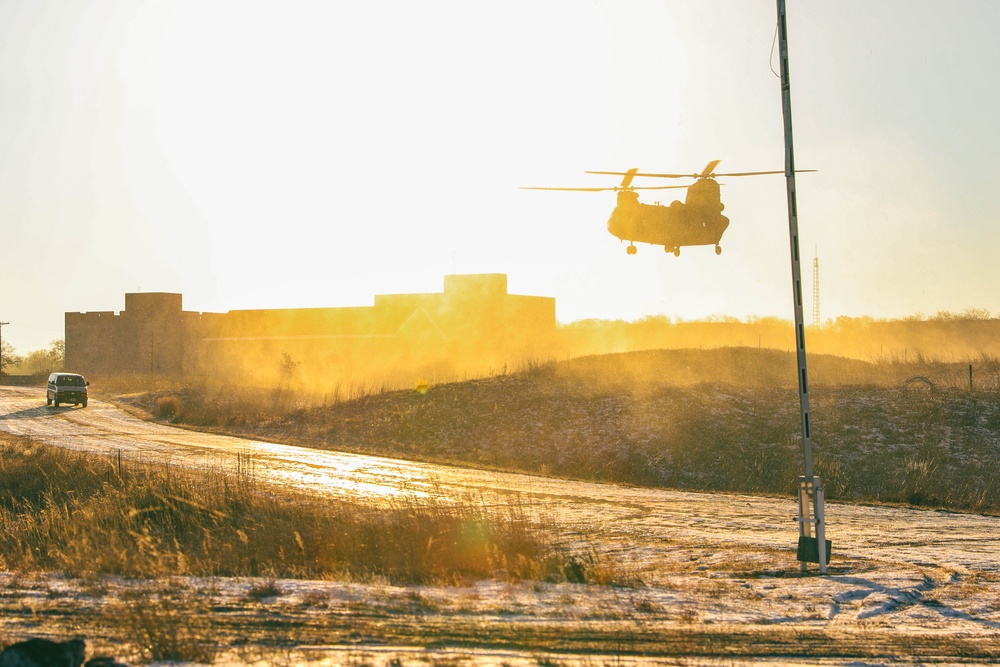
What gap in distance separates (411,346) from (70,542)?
68.2 meters

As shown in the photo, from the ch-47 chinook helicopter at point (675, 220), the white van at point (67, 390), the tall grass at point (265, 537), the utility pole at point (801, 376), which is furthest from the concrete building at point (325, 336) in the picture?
the utility pole at point (801, 376)

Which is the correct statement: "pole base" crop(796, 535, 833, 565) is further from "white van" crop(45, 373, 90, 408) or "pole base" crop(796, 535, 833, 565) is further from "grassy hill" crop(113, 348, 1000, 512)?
"white van" crop(45, 373, 90, 408)

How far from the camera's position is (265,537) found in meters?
13.2

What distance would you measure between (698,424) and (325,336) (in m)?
60.1

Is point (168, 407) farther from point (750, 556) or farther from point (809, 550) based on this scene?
point (809, 550)

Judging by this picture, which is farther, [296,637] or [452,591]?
[452,591]

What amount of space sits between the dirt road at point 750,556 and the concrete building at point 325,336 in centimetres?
4916

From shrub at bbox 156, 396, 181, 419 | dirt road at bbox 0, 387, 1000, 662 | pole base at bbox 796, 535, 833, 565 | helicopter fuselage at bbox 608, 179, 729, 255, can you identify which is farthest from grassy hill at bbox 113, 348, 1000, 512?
pole base at bbox 796, 535, 833, 565

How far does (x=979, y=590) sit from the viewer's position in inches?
437

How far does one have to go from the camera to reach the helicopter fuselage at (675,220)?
2381 cm

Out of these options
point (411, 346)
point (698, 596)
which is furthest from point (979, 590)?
point (411, 346)

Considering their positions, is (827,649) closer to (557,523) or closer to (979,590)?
(979,590)

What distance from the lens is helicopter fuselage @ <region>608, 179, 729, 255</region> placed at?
23812 mm

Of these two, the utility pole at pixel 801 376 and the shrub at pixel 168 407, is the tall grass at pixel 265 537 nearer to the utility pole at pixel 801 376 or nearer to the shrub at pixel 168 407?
the utility pole at pixel 801 376
